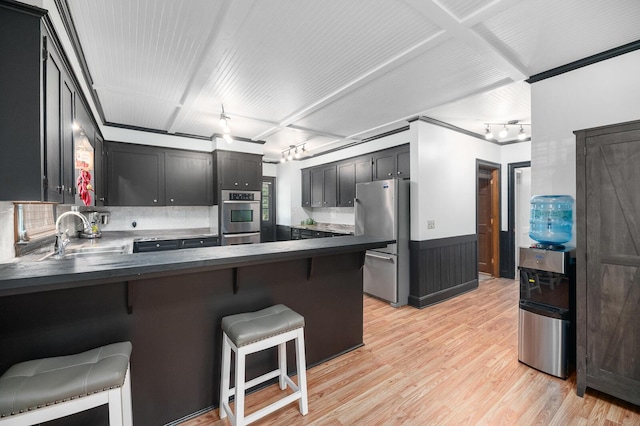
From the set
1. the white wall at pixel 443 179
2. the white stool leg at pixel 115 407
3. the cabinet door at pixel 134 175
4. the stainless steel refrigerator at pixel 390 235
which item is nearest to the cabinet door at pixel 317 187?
the stainless steel refrigerator at pixel 390 235

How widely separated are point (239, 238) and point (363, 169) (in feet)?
8.26

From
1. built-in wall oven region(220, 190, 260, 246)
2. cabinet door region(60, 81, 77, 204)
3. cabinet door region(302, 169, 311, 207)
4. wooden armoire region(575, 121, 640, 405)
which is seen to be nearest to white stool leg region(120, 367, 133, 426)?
cabinet door region(60, 81, 77, 204)

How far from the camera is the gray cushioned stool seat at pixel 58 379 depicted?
1.04 meters

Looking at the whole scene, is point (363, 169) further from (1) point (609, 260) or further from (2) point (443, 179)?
(1) point (609, 260)

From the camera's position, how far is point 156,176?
14.9 ft

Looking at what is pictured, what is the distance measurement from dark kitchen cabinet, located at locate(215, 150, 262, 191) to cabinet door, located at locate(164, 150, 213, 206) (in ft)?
1.02

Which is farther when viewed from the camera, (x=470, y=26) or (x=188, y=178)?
(x=188, y=178)

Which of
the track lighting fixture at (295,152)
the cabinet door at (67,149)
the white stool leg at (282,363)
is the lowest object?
the white stool leg at (282,363)

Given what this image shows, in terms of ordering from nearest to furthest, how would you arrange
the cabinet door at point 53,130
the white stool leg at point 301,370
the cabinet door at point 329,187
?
the cabinet door at point 53,130 → the white stool leg at point 301,370 → the cabinet door at point 329,187

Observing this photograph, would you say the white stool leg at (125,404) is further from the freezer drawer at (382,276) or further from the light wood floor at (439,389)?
the freezer drawer at (382,276)

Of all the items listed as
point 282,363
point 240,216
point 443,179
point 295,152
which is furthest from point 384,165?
point 282,363

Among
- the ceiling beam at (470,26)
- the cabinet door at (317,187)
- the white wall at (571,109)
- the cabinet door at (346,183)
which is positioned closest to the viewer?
the ceiling beam at (470,26)

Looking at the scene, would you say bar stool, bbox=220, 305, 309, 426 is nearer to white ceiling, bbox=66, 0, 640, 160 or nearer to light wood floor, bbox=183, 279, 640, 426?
light wood floor, bbox=183, 279, 640, 426

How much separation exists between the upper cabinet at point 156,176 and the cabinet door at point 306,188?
2.31 m
